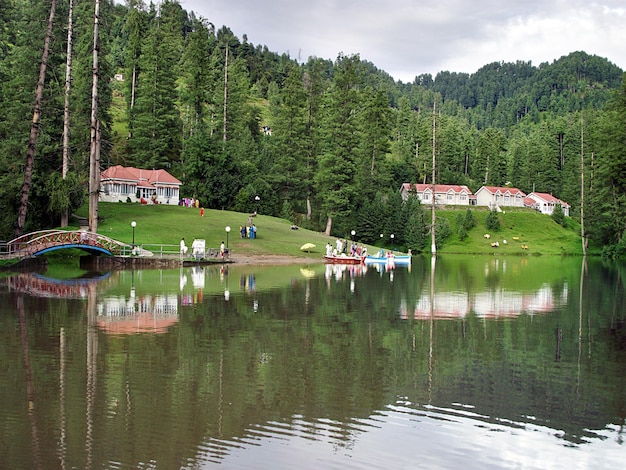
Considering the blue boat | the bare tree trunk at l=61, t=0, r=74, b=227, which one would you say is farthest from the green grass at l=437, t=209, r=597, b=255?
the bare tree trunk at l=61, t=0, r=74, b=227

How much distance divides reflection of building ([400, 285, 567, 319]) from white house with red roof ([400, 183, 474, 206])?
3157 inches

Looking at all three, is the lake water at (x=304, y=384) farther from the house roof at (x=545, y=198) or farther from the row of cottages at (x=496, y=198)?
the house roof at (x=545, y=198)

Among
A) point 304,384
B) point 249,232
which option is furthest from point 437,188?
point 304,384

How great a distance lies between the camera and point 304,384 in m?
13.0

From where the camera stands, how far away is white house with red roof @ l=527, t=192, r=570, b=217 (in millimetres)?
120250

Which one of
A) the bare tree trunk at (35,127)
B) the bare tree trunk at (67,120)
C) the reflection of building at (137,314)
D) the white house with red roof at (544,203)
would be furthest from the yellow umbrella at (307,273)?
the white house with red roof at (544,203)

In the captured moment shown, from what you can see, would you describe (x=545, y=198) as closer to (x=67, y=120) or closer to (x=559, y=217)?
(x=559, y=217)

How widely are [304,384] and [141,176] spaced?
6196 cm

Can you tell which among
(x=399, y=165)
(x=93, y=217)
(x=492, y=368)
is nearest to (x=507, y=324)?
(x=492, y=368)

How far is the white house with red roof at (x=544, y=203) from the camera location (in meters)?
120

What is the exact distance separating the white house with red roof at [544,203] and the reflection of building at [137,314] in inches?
4134

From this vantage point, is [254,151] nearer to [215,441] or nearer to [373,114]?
[373,114]

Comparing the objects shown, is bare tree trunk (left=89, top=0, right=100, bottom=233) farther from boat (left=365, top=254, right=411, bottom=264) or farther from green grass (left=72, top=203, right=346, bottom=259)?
boat (left=365, top=254, right=411, bottom=264)

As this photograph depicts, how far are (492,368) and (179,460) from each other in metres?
8.43
